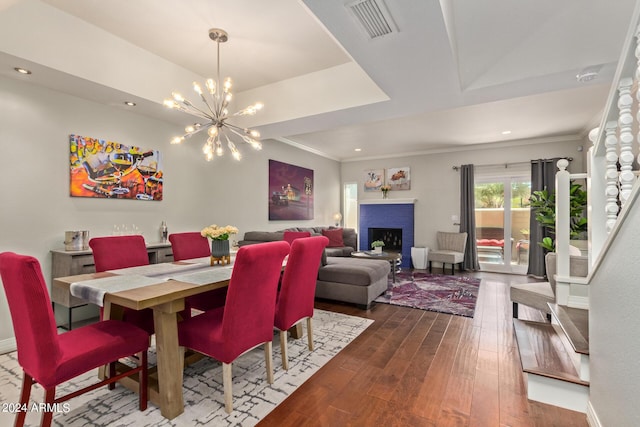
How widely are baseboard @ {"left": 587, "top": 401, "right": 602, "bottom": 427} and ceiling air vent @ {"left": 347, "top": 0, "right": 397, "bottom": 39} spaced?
266 cm

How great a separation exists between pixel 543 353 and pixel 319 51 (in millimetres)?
3339

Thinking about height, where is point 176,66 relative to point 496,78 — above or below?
above

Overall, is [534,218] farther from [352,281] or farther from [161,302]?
[161,302]

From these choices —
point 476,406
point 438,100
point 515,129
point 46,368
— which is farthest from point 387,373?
point 515,129

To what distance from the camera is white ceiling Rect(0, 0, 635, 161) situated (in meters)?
2.31

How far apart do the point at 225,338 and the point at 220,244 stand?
44.0 inches

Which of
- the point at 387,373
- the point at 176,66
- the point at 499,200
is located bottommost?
the point at 387,373

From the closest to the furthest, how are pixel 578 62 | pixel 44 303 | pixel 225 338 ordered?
pixel 44 303 < pixel 225 338 < pixel 578 62

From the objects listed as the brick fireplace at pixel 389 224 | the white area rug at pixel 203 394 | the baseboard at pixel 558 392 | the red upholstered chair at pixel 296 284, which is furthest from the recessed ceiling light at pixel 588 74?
the brick fireplace at pixel 389 224

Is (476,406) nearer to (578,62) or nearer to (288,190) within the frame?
(578,62)

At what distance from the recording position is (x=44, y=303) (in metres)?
1.42

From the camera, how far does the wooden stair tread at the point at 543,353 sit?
6.40ft

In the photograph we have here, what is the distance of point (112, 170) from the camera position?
3.51 meters

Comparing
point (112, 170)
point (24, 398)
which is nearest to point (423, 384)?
point (24, 398)
